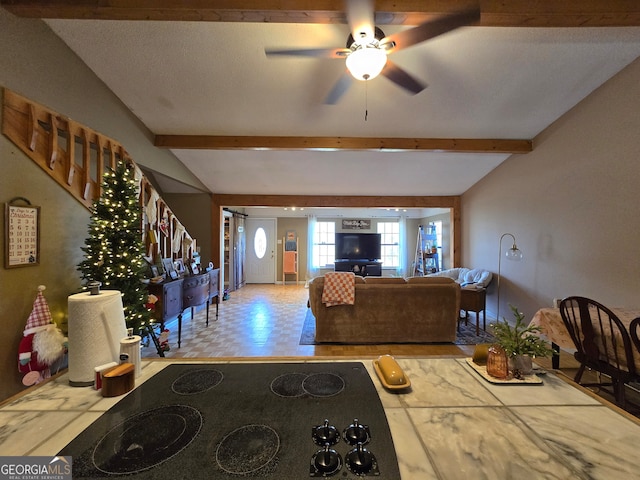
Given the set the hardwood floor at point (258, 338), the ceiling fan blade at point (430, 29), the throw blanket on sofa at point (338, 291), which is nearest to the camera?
the ceiling fan blade at point (430, 29)

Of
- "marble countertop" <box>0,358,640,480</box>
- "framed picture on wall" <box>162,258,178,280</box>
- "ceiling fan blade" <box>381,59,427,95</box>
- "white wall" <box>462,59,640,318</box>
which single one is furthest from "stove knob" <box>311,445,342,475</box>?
"white wall" <box>462,59,640,318</box>

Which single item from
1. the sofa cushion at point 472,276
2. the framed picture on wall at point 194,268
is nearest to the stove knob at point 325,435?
the framed picture on wall at point 194,268

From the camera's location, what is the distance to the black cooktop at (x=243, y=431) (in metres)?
0.58

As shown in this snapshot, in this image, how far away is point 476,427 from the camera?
2.38 ft

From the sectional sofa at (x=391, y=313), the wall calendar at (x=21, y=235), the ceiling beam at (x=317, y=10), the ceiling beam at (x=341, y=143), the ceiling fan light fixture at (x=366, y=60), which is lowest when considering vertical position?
the sectional sofa at (x=391, y=313)

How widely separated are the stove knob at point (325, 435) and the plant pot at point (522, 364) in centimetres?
74

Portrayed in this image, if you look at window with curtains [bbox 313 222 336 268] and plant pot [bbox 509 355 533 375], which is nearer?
plant pot [bbox 509 355 533 375]

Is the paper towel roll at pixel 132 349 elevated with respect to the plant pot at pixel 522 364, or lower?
elevated

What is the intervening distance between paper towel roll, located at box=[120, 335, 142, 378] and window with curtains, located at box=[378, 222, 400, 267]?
25.8 feet

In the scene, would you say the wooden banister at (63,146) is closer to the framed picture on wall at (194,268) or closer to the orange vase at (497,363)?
the framed picture on wall at (194,268)

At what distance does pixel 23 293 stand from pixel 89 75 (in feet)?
6.68

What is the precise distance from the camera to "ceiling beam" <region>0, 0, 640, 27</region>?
1.73 meters

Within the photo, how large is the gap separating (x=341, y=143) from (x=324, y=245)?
4.82 m

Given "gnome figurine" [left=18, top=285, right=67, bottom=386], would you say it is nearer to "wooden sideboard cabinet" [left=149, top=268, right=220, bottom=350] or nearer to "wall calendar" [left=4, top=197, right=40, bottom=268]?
"wall calendar" [left=4, top=197, right=40, bottom=268]
